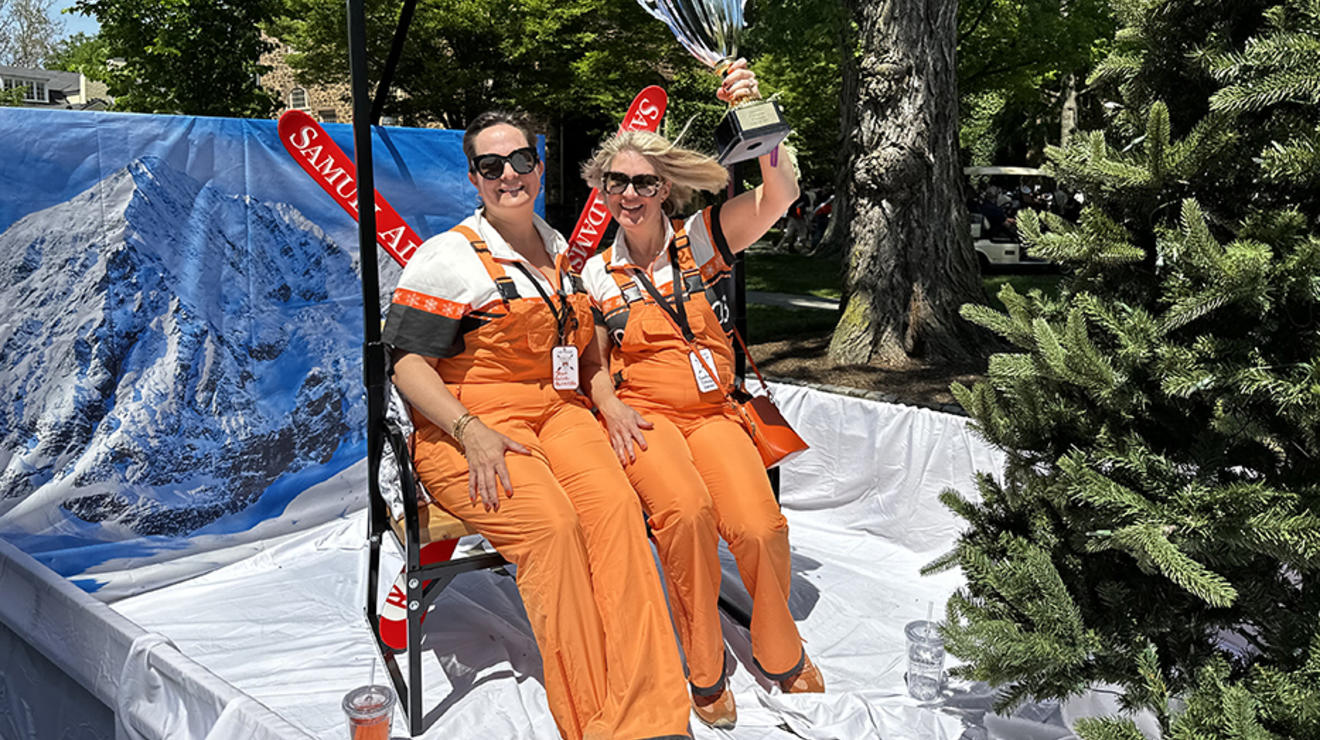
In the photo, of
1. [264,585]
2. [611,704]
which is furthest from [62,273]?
[611,704]

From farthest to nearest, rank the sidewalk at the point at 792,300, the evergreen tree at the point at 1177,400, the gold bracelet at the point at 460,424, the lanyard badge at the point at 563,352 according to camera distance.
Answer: the sidewalk at the point at 792,300, the lanyard badge at the point at 563,352, the gold bracelet at the point at 460,424, the evergreen tree at the point at 1177,400

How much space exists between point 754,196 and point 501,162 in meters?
0.86

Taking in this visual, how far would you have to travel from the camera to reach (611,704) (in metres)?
2.54

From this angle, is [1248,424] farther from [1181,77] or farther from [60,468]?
[60,468]

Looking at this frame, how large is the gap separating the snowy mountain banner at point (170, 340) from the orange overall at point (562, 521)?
1530 millimetres

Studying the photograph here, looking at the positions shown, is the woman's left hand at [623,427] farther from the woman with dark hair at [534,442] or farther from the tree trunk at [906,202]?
the tree trunk at [906,202]

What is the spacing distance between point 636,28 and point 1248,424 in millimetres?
17022

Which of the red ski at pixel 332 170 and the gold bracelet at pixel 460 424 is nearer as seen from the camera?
the gold bracelet at pixel 460 424

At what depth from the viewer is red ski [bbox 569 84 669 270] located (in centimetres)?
442

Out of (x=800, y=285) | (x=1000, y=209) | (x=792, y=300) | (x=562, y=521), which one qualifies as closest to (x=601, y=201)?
(x=562, y=521)

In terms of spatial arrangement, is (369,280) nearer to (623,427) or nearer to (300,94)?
(623,427)

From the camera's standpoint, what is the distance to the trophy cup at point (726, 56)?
293 centimetres

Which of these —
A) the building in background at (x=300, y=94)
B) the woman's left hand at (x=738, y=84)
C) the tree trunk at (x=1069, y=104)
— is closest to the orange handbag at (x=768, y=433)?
the woman's left hand at (x=738, y=84)

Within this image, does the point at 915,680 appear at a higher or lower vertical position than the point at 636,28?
lower
